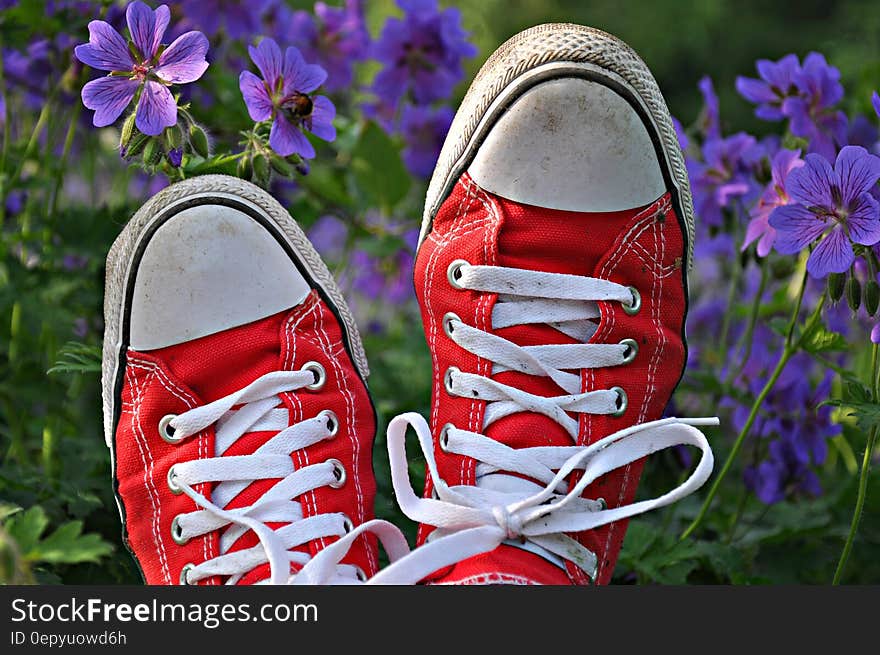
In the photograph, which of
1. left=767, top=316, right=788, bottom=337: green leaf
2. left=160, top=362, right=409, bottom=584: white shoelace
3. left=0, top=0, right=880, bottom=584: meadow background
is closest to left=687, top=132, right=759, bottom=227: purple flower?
left=0, top=0, right=880, bottom=584: meadow background

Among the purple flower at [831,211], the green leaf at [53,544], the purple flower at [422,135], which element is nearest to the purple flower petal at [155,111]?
the green leaf at [53,544]

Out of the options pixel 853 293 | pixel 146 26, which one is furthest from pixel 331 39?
pixel 853 293

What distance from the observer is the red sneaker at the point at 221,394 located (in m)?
1.28

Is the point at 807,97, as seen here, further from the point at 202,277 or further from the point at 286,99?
the point at 202,277

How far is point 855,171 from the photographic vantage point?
1253 millimetres

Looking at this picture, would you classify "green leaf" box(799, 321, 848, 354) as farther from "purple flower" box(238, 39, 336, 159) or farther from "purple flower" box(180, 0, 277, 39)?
"purple flower" box(180, 0, 277, 39)

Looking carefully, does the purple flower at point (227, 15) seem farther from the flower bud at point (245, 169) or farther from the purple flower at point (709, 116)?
the purple flower at point (709, 116)

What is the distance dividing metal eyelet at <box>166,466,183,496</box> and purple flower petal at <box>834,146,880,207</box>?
2.71ft

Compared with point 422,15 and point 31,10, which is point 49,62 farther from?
point 422,15

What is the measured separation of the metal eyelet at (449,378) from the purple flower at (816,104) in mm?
621

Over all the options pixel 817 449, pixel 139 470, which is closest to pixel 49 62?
pixel 139 470

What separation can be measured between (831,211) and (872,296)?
0.11 meters

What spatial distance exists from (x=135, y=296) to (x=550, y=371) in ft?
1.65

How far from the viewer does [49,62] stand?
1.79m
